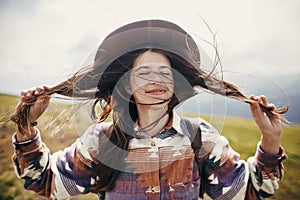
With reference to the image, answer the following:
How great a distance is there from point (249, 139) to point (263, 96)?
92 centimetres

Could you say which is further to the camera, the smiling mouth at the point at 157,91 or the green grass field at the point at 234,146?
the green grass field at the point at 234,146

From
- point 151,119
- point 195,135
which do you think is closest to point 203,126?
point 195,135

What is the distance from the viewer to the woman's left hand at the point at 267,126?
1.45 meters

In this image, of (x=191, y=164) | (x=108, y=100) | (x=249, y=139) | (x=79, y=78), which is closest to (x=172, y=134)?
(x=191, y=164)

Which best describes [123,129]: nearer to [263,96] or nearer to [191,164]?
[191,164]

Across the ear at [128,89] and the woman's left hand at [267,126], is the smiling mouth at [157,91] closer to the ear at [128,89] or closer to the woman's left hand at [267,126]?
the ear at [128,89]

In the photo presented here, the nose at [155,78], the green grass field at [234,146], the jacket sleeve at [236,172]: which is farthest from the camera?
the green grass field at [234,146]

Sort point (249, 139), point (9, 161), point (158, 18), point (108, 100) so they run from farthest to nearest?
point (249, 139) → point (9, 161) → point (108, 100) → point (158, 18)

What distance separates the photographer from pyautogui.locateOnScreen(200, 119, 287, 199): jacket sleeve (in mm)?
1460

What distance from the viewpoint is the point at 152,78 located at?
136cm

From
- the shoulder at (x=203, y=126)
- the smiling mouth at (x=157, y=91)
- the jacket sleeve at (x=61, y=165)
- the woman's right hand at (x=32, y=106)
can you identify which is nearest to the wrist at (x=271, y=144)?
the shoulder at (x=203, y=126)

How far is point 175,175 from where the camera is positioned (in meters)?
1.42

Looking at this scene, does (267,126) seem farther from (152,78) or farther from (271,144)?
(152,78)

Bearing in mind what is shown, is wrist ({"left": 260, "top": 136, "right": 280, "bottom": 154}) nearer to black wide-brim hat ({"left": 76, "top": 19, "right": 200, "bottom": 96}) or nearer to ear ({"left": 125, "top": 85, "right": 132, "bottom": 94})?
black wide-brim hat ({"left": 76, "top": 19, "right": 200, "bottom": 96})
